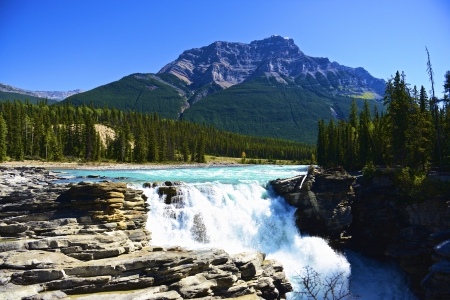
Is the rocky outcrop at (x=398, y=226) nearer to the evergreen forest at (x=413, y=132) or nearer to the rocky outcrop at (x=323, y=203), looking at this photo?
the rocky outcrop at (x=323, y=203)

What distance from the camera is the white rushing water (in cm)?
2647

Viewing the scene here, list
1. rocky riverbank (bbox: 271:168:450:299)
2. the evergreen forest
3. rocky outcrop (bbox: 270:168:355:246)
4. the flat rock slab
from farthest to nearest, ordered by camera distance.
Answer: the evergreen forest
rocky outcrop (bbox: 270:168:355:246)
rocky riverbank (bbox: 271:168:450:299)
the flat rock slab

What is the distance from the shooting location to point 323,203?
3150cm

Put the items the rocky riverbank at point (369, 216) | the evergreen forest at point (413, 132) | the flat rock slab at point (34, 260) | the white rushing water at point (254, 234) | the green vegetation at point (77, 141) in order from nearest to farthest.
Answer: the flat rock slab at point (34, 260), the white rushing water at point (254, 234), the rocky riverbank at point (369, 216), the evergreen forest at point (413, 132), the green vegetation at point (77, 141)

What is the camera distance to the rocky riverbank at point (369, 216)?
26.9 meters

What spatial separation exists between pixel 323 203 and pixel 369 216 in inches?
199

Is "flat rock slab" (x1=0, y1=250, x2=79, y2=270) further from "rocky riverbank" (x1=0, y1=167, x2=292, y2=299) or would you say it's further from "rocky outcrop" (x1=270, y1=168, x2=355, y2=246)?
"rocky outcrop" (x1=270, y1=168, x2=355, y2=246)

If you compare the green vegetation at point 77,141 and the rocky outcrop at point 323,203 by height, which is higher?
the green vegetation at point 77,141

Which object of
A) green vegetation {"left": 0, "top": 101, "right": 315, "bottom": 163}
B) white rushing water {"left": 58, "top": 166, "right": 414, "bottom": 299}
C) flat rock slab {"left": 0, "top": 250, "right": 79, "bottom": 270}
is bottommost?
white rushing water {"left": 58, "top": 166, "right": 414, "bottom": 299}

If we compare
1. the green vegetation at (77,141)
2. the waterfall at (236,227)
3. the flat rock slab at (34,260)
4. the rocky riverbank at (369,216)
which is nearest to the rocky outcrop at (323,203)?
the rocky riverbank at (369,216)

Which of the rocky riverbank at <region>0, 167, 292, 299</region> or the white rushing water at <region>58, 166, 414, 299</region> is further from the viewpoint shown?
the white rushing water at <region>58, 166, 414, 299</region>

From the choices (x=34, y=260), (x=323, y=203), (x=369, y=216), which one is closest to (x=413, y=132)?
(x=369, y=216)

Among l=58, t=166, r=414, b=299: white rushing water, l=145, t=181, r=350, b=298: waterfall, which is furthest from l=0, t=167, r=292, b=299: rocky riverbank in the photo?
l=58, t=166, r=414, b=299: white rushing water

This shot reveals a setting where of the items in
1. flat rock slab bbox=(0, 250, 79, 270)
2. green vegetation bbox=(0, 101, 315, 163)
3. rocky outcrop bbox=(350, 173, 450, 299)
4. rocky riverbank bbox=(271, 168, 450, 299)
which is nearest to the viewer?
flat rock slab bbox=(0, 250, 79, 270)
